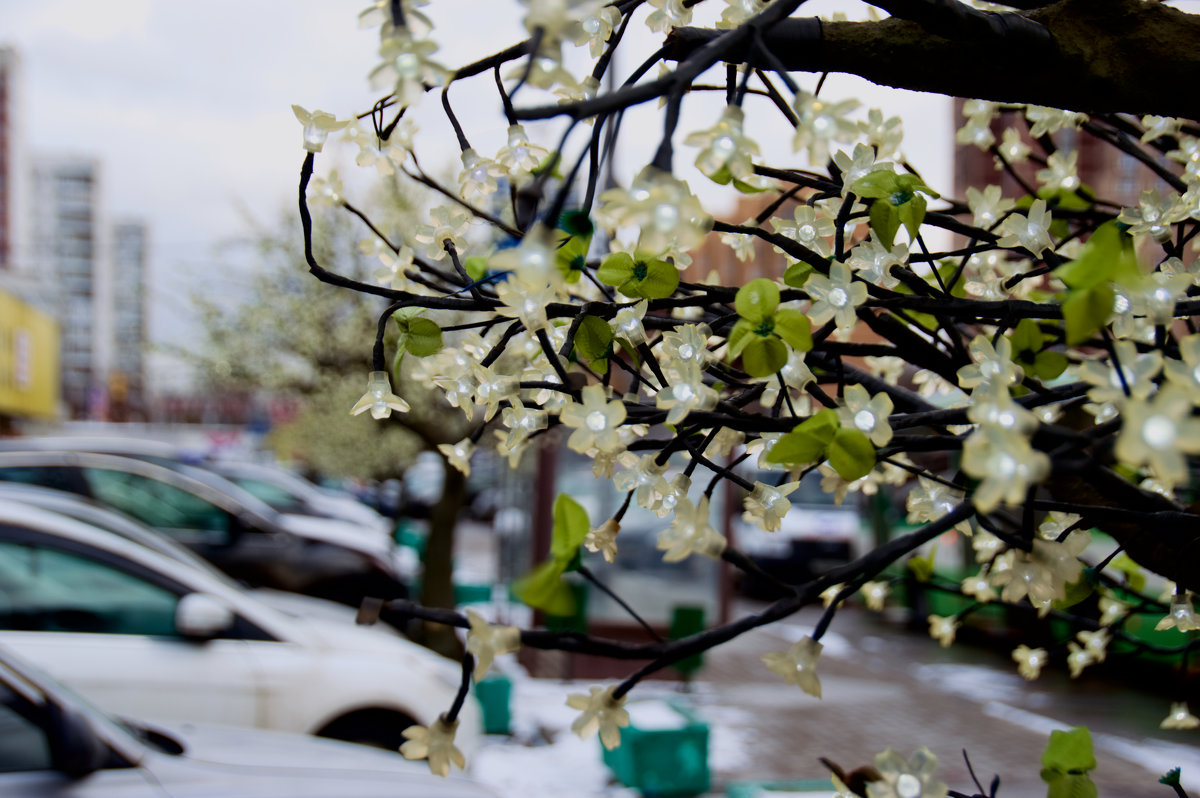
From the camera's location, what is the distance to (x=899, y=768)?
1.17m

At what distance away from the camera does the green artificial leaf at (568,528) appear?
102 cm

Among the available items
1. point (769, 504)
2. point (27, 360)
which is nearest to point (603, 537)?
point (769, 504)

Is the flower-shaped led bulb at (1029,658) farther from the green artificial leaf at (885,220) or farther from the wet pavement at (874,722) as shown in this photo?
the wet pavement at (874,722)

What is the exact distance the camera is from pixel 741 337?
3.34 ft

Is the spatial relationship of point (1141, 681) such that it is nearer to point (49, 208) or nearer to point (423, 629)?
point (423, 629)

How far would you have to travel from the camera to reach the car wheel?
492 centimetres

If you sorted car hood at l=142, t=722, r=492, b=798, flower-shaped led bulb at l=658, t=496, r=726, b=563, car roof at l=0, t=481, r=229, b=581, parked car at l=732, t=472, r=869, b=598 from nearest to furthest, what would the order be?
flower-shaped led bulb at l=658, t=496, r=726, b=563
car hood at l=142, t=722, r=492, b=798
car roof at l=0, t=481, r=229, b=581
parked car at l=732, t=472, r=869, b=598

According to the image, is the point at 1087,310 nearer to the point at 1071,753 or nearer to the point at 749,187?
the point at 749,187

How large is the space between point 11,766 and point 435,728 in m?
2.21

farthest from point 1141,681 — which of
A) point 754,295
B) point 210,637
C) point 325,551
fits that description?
point 754,295

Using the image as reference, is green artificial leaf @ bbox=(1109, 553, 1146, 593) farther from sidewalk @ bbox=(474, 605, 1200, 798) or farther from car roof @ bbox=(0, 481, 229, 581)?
car roof @ bbox=(0, 481, 229, 581)

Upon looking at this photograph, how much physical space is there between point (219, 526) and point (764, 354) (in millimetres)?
9543

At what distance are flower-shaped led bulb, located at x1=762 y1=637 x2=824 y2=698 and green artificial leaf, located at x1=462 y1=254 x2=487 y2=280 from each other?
587 millimetres

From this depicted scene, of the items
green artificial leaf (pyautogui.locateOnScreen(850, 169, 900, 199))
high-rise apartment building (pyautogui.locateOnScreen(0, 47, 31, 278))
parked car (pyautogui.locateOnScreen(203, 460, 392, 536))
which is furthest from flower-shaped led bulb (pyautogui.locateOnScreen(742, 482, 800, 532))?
high-rise apartment building (pyautogui.locateOnScreen(0, 47, 31, 278))
